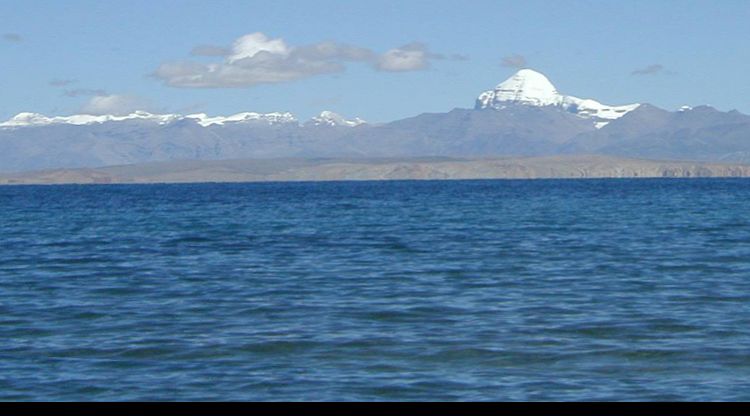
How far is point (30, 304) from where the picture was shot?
A: 24203 mm

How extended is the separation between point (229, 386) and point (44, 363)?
332 centimetres

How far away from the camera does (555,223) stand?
6275cm

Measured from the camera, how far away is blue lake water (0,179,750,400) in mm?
14023

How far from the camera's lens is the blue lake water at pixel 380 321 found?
14.0 metres

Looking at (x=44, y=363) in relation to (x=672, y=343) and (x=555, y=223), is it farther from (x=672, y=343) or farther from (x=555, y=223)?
(x=555, y=223)

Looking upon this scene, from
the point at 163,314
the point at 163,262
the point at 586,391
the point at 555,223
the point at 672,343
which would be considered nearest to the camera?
the point at 586,391

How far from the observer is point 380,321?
2017cm

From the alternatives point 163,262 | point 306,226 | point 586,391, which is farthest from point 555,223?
point 586,391

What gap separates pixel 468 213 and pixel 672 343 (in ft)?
206

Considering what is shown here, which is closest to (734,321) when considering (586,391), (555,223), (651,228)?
(586,391)

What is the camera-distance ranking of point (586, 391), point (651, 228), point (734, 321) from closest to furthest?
1. point (586, 391)
2. point (734, 321)
3. point (651, 228)
